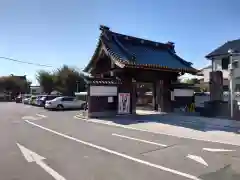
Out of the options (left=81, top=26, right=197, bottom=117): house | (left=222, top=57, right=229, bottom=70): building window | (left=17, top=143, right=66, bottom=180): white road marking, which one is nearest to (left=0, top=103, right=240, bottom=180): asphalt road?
(left=17, top=143, right=66, bottom=180): white road marking

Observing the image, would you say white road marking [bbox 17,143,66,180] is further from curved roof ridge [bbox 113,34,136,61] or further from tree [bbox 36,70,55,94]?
tree [bbox 36,70,55,94]

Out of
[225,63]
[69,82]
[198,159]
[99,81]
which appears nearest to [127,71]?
[99,81]

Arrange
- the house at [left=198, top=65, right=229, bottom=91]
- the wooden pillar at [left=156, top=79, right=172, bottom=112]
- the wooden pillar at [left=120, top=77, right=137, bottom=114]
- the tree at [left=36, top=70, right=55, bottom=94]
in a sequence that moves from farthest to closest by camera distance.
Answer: the tree at [left=36, top=70, right=55, bottom=94] < the house at [left=198, top=65, right=229, bottom=91] < the wooden pillar at [left=156, top=79, right=172, bottom=112] < the wooden pillar at [left=120, top=77, right=137, bottom=114]

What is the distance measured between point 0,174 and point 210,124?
35.5 ft

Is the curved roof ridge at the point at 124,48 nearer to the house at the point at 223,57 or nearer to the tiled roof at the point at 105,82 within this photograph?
the tiled roof at the point at 105,82

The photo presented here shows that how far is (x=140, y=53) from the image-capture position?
2028 centimetres

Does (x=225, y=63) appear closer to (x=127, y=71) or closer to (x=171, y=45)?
(x=171, y=45)

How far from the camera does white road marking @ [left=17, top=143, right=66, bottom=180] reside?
5.75m

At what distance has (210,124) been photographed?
44.0 ft

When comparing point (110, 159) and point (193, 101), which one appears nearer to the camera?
point (110, 159)

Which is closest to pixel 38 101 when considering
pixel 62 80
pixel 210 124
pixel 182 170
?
pixel 62 80

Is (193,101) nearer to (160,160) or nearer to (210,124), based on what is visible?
(210,124)

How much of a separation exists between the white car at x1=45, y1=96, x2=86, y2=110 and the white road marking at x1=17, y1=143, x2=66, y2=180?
19.5 meters

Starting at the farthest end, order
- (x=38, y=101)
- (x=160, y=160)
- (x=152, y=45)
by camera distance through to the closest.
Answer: (x=38, y=101), (x=152, y=45), (x=160, y=160)
